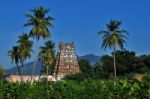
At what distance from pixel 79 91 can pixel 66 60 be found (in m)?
101

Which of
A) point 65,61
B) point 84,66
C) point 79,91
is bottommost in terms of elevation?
point 79,91

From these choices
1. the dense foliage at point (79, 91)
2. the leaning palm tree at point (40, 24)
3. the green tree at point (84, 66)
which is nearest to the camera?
the dense foliage at point (79, 91)

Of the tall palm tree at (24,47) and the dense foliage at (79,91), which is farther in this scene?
the tall palm tree at (24,47)

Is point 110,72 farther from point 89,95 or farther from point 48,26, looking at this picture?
point 89,95

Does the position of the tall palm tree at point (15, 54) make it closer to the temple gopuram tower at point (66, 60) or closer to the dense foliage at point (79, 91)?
the temple gopuram tower at point (66, 60)

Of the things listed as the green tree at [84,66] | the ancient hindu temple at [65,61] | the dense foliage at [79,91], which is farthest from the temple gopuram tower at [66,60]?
the dense foliage at [79,91]

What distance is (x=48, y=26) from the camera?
413 ft

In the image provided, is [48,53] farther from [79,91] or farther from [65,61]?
[79,91]

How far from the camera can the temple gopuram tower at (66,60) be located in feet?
505

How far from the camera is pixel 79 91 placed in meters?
53.9

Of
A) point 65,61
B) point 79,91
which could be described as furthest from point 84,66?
point 79,91

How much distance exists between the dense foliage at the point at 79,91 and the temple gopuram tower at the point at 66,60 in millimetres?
91068

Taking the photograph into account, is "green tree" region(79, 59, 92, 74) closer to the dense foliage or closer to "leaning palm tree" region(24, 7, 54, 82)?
"leaning palm tree" region(24, 7, 54, 82)

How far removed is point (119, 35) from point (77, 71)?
25.5 m
